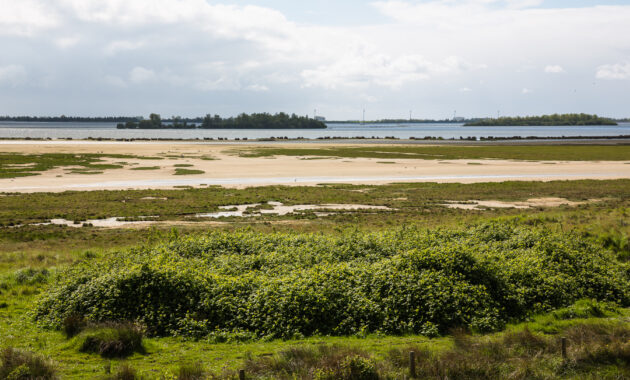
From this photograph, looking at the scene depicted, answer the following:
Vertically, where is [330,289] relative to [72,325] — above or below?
above

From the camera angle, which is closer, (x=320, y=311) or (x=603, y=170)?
(x=320, y=311)

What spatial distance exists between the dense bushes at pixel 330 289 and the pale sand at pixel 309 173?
122 feet

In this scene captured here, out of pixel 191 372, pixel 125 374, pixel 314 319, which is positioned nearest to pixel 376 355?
pixel 314 319

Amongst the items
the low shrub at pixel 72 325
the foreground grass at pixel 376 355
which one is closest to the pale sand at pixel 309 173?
the low shrub at pixel 72 325

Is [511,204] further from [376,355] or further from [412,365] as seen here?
[412,365]

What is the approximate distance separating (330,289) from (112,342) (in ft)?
22.8

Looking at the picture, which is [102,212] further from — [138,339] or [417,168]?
[417,168]

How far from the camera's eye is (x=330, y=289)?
55.8 ft

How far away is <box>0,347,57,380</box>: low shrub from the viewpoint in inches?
484

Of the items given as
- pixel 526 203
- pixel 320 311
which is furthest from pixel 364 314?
pixel 526 203

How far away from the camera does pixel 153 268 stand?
696 inches

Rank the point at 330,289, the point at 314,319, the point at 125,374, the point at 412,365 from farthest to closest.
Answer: the point at 330,289 → the point at 314,319 → the point at 412,365 → the point at 125,374

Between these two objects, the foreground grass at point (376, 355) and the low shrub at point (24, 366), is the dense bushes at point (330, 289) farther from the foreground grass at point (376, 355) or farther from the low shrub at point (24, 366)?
the low shrub at point (24, 366)

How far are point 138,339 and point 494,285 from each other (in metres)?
12.4
